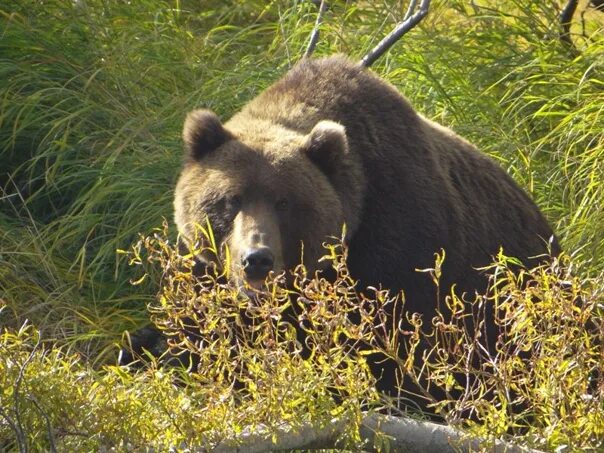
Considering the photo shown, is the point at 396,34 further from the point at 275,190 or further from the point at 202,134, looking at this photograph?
the point at 275,190

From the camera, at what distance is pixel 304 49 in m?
8.22

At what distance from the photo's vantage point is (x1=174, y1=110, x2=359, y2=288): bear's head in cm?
559

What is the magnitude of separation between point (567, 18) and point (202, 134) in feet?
12.0

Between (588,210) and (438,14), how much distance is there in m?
2.53

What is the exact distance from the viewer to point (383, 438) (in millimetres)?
3963

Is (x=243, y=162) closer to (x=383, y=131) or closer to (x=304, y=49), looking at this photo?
(x=383, y=131)

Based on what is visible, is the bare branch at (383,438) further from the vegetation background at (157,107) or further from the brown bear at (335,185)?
the vegetation background at (157,107)

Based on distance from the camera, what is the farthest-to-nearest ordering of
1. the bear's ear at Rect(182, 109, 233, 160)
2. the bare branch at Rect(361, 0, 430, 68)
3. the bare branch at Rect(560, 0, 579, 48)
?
the bare branch at Rect(560, 0, 579, 48)
the bare branch at Rect(361, 0, 430, 68)
the bear's ear at Rect(182, 109, 233, 160)

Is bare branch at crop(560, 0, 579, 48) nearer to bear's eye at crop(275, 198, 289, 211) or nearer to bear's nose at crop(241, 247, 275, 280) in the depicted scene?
bear's eye at crop(275, 198, 289, 211)

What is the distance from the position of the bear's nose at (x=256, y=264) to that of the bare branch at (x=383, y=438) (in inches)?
50.3

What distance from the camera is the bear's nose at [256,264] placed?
5.23 meters

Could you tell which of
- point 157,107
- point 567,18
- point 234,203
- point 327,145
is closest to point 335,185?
point 327,145

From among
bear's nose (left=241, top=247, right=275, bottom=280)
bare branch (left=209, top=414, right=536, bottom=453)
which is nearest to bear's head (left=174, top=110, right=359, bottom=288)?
bear's nose (left=241, top=247, right=275, bottom=280)

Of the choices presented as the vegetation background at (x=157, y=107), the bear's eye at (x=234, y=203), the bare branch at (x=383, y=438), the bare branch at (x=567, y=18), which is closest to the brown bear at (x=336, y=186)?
the bear's eye at (x=234, y=203)
